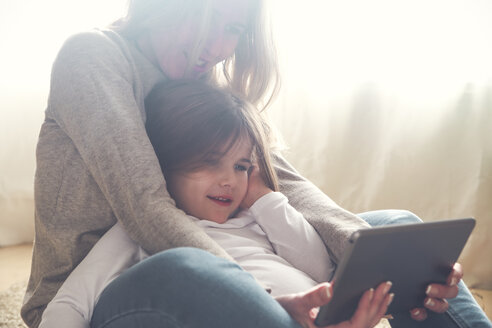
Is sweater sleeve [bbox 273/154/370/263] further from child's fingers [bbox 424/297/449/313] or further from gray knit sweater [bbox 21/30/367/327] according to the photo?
child's fingers [bbox 424/297/449/313]

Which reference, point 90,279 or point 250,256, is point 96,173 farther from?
point 250,256

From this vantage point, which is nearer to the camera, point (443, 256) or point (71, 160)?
point (443, 256)

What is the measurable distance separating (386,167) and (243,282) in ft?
3.37

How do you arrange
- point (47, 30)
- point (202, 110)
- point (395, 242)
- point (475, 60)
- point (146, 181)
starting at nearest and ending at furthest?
point (395, 242)
point (146, 181)
point (202, 110)
point (475, 60)
point (47, 30)

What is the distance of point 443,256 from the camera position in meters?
0.60

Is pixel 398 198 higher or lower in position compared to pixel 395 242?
lower

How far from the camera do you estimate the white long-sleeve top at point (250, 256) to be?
61 centimetres

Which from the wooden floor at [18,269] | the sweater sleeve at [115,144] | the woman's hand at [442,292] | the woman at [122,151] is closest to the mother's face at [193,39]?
the woman at [122,151]

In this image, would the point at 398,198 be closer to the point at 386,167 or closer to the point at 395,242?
the point at 386,167

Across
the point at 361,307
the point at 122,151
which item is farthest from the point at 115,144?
the point at 361,307

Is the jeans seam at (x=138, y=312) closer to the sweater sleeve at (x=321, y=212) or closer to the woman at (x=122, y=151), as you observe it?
the woman at (x=122, y=151)

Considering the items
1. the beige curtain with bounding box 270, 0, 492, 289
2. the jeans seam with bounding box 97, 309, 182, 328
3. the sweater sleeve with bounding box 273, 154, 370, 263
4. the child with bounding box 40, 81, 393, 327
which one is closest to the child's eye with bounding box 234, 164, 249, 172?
the child with bounding box 40, 81, 393, 327

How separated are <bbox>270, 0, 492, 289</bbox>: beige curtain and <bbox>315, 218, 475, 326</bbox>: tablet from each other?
846 mm

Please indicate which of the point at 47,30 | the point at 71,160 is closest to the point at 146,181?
the point at 71,160
